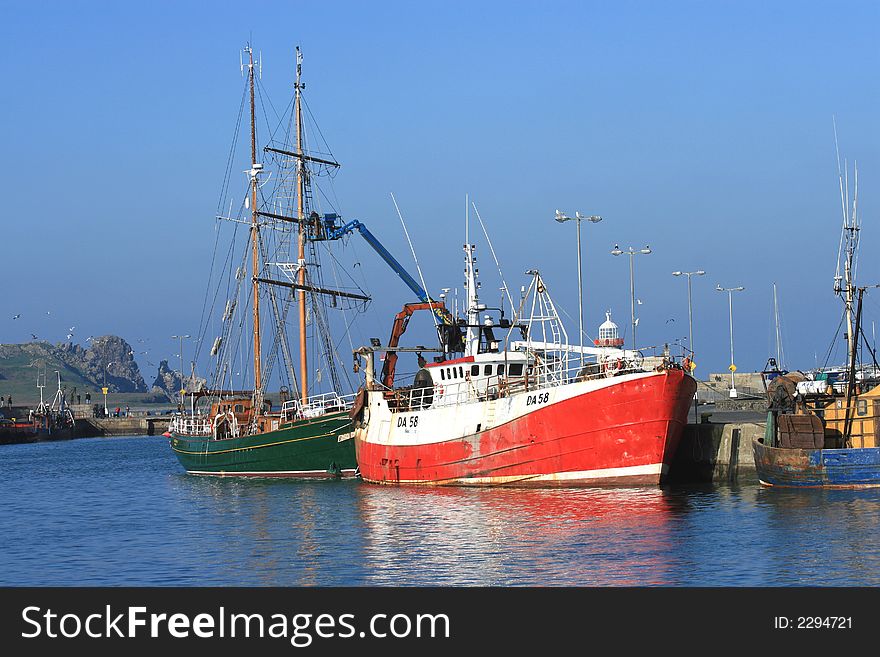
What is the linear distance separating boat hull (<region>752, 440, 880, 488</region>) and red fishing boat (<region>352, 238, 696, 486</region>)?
3.87m

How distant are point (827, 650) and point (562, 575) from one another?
375 inches

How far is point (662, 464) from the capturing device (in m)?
42.4

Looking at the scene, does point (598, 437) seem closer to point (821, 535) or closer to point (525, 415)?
point (525, 415)

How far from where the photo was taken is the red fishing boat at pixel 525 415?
139 feet

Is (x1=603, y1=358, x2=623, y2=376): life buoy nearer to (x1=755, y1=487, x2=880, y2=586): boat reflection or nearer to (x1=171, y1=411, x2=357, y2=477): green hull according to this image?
(x1=755, y1=487, x2=880, y2=586): boat reflection

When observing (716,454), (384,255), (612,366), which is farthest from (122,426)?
(612,366)

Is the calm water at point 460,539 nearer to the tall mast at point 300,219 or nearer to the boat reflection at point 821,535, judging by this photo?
the boat reflection at point 821,535

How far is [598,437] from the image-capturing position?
4278 centimetres

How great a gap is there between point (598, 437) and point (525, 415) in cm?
306

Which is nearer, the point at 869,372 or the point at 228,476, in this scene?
the point at 228,476

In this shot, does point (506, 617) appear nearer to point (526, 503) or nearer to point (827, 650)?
point (827, 650)

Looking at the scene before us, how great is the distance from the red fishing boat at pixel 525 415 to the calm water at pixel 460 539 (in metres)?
1.15

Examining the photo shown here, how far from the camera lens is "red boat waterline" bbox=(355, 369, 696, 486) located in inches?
1652

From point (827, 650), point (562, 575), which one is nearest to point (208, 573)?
point (562, 575)
